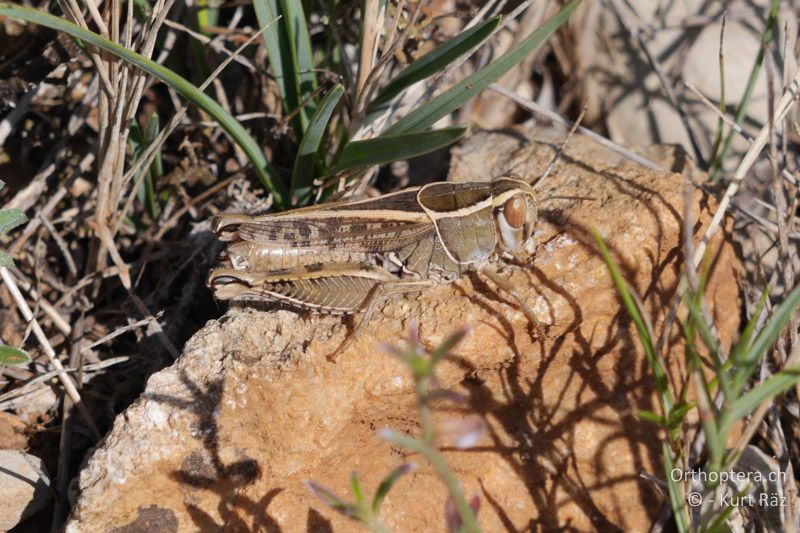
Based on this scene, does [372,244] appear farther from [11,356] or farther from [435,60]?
[11,356]

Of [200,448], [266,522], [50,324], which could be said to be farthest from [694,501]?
[50,324]

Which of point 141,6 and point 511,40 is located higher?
point 141,6

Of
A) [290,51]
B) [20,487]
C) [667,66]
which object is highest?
[290,51]

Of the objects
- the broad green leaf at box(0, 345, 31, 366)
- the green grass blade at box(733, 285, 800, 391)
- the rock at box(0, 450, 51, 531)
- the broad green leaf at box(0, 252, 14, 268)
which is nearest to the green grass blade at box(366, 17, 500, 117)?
the green grass blade at box(733, 285, 800, 391)

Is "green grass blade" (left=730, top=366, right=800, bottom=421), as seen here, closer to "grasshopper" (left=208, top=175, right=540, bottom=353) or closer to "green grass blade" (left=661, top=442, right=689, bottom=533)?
"green grass blade" (left=661, top=442, right=689, bottom=533)

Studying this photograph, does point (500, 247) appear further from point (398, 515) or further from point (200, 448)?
point (200, 448)

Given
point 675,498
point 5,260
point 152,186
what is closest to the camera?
point 675,498

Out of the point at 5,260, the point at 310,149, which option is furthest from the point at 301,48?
the point at 5,260
